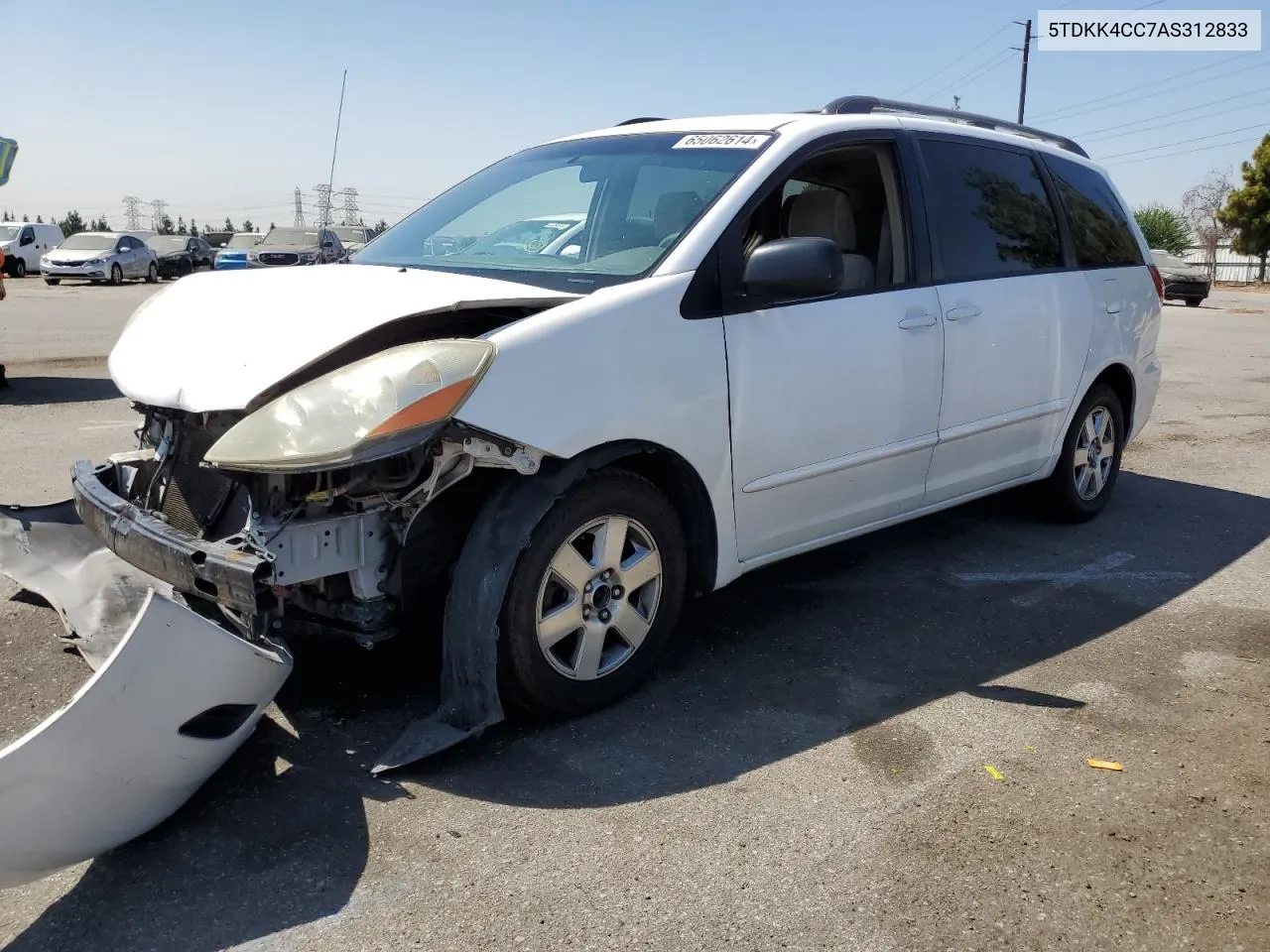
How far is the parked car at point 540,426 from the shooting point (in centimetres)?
278

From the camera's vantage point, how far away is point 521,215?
438 cm

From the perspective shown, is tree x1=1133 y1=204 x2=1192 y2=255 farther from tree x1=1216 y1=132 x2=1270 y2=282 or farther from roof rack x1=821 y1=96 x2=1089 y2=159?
roof rack x1=821 y1=96 x2=1089 y2=159

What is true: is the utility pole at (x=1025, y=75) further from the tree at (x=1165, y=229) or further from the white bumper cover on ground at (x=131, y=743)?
the white bumper cover on ground at (x=131, y=743)

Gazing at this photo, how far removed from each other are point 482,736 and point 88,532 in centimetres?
175

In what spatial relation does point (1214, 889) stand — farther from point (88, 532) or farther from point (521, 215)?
point (88, 532)

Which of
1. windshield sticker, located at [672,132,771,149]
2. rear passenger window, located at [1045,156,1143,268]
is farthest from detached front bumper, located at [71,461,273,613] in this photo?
rear passenger window, located at [1045,156,1143,268]

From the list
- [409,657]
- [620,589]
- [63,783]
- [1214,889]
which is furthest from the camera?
[409,657]

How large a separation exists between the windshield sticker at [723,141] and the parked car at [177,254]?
105 feet

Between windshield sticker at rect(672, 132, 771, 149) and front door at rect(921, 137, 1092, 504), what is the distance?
37.1 inches

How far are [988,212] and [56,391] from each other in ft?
27.0

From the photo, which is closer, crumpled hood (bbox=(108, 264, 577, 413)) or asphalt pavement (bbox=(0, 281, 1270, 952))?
asphalt pavement (bbox=(0, 281, 1270, 952))

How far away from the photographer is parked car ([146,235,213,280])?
3344cm

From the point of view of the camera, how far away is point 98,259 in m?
29.2

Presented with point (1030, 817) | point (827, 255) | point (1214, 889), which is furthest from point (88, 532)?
point (1214, 889)
